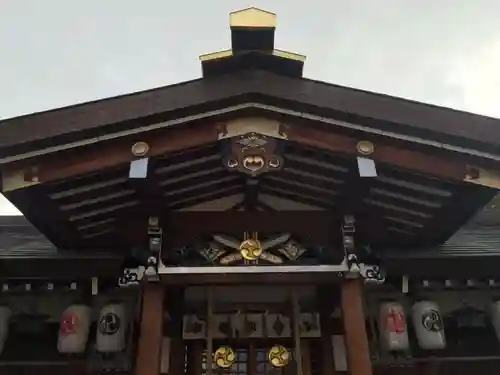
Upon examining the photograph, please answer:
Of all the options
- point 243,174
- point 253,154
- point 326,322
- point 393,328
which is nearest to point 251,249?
point 243,174

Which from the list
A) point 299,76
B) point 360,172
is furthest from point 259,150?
point 299,76

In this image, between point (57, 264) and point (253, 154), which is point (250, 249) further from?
point (57, 264)

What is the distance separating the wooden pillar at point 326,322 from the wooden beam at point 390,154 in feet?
5.81

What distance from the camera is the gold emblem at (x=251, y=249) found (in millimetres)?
6812

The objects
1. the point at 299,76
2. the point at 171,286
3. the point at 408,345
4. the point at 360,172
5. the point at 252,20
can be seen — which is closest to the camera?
the point at 360,172

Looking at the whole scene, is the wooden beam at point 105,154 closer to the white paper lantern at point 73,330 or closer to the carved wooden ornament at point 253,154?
the carved wooden ornament at point 253,154

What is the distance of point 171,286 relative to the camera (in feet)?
22.7

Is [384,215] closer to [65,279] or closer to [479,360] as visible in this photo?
[479,360]

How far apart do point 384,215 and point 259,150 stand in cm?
185

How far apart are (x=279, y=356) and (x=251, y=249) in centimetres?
151

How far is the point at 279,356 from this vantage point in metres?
7.39

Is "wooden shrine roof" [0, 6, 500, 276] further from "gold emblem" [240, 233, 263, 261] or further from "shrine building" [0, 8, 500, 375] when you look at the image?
"gold emblem" [240, 233, 263, 261]

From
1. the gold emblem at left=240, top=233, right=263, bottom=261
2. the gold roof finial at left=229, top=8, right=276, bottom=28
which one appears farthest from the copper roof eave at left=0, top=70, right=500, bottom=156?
the gold roof finial at left=229, top=8, right=276, bottom=28

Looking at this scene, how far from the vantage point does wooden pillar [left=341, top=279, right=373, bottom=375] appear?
619 centimetres
